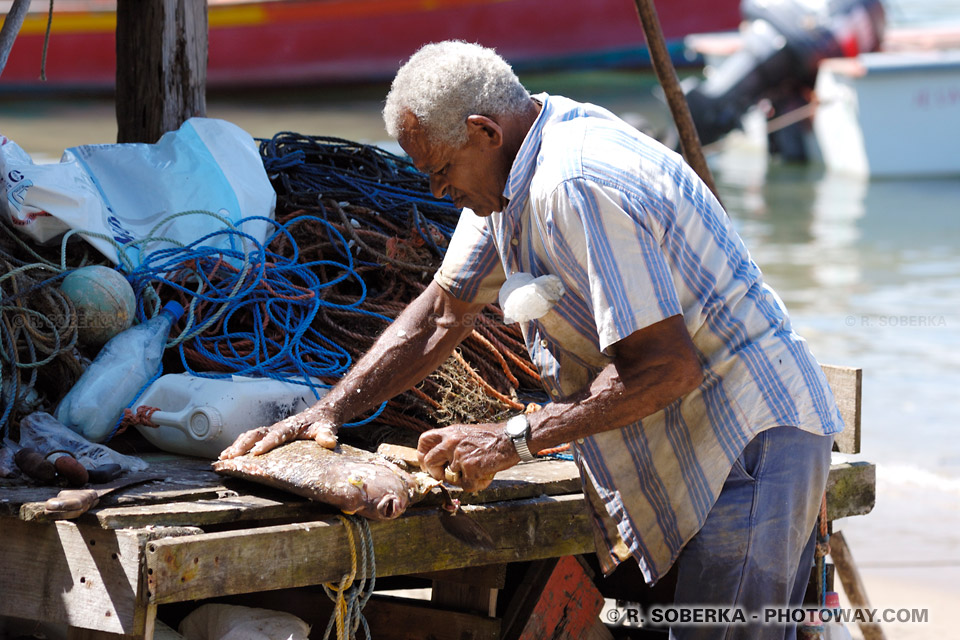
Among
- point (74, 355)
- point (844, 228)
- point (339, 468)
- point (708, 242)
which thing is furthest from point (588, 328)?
point (844, 228)

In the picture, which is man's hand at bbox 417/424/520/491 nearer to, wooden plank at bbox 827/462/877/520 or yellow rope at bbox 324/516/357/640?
yellow rope at bbox 324/516/357/640

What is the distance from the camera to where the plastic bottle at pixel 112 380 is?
315cm

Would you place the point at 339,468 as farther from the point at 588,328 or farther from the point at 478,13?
the point at 478,13

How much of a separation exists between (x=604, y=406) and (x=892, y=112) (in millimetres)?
15294

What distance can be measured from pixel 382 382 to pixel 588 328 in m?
0.70

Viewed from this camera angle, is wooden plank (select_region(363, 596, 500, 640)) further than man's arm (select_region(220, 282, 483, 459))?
Yes

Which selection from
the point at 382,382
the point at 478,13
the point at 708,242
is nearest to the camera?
the point at 708,242

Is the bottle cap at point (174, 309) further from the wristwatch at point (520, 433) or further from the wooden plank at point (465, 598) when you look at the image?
the wristwatch at point (520, 433)

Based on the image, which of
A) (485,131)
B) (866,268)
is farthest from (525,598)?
(866,268)

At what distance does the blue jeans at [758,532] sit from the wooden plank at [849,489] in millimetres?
923

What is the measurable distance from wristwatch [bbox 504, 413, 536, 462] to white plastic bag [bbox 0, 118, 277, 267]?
5.69ft

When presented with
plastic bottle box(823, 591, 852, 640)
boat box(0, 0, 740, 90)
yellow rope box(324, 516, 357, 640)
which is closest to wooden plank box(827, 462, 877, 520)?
plastic bottle box(823, 591, 852, 640)

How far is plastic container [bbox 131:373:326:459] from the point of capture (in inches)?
123

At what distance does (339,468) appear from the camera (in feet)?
8.59
